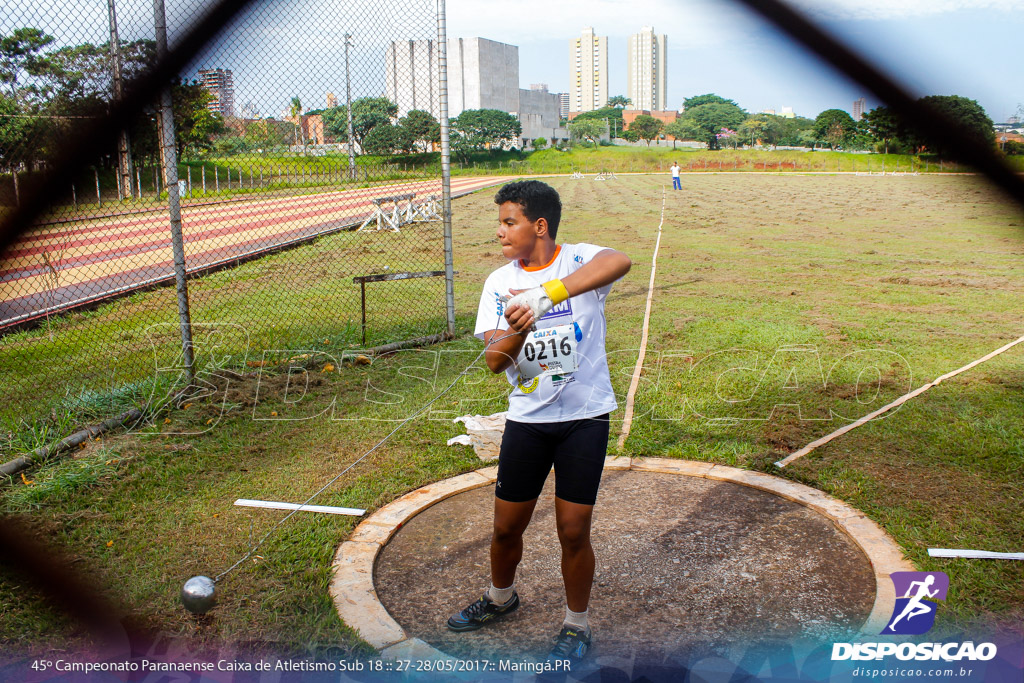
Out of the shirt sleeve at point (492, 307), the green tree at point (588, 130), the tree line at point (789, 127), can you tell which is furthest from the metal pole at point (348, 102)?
the green tree at point (588, 130)

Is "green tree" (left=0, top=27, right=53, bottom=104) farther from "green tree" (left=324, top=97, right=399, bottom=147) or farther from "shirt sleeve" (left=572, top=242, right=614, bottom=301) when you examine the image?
"green tree" (left=324, top=97, right=399, bottom=147)

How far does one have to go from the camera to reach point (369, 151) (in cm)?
623

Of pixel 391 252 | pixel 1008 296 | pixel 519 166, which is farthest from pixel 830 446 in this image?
pixel 519 166

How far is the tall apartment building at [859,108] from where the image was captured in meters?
0.53

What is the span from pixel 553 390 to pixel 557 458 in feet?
0.89

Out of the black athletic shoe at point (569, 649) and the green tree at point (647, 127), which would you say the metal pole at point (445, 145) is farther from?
the green tree at point (647, 127)

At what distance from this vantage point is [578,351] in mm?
2859

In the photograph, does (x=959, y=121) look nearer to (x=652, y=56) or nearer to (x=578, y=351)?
(x=652, y=56)

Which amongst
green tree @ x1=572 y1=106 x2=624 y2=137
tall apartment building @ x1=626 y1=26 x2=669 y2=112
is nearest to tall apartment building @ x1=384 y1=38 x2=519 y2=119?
tall apartment building @ x1=626 y1=26 x2=669 y2=112

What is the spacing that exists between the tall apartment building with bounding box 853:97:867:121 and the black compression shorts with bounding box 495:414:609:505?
232 centimetres

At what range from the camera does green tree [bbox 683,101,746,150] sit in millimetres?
51531

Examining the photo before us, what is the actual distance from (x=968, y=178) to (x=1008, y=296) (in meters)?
11.4

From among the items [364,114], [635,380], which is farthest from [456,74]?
[635,380]

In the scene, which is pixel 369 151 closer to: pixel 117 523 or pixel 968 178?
pixel 117 523
